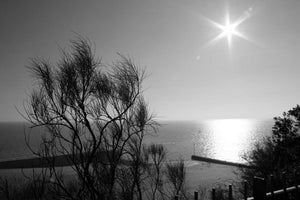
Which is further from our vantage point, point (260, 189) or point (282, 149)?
point (282, 149)

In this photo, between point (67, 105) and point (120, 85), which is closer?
point (67, 105)

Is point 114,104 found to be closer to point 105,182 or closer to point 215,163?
point 105,182

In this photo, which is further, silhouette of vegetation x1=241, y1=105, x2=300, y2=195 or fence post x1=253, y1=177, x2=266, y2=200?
silhouette of vegetation x1=241, y1=105, x2=300, y2=195

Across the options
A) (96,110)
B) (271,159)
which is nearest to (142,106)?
(96,110)

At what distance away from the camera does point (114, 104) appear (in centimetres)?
702

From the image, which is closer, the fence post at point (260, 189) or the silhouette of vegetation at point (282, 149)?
the fence post at point (260, 189)

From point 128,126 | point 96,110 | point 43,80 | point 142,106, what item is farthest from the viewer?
point 142,106

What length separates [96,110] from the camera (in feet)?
21.9

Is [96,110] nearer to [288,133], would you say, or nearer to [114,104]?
[114,104]

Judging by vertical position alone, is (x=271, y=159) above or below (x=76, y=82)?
below

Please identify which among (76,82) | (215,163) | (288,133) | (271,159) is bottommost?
(215,163)

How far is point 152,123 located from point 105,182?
2742 millimetres

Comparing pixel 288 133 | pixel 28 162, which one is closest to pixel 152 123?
pixel 288 133

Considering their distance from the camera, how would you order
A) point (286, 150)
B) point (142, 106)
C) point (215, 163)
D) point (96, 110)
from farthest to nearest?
1. point (215, 163)
2. point (286, 150)
3. point (142, 106)
4. point (96, 110)
